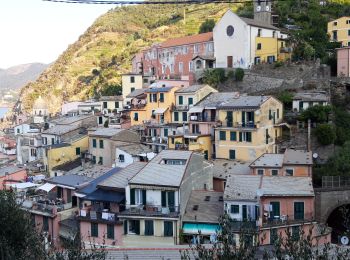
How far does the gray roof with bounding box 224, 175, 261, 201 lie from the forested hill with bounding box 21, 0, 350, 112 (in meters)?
30.0

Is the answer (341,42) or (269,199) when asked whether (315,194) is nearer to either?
(269,199)

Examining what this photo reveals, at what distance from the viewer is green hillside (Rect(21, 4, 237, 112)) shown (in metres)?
77.8

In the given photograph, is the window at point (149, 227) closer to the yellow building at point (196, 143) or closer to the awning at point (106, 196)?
the awning at point (106, 196)

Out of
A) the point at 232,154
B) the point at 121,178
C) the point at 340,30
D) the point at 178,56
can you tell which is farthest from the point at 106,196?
the point at 340,30

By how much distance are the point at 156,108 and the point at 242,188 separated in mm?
15978

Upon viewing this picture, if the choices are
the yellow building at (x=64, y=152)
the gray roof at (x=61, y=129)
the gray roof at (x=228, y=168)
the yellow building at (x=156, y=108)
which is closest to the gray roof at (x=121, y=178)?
the gray roof at (x=228, y=168)

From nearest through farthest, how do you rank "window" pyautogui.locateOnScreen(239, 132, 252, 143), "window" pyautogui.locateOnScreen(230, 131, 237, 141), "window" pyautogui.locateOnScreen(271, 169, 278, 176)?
1. "window" pyautogui.locateOnScreen(271, 169, 278, 176)
2. "window" pyautogui.locateOnScreen(239, 132, 252, 143)
3. "window" pyautogui.locateOnScreen(230, 131, 237, 141)

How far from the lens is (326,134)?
1203 inches

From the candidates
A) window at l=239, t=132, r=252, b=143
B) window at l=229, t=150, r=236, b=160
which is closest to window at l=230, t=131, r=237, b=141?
window at l=239, t=132, r=252, b=143

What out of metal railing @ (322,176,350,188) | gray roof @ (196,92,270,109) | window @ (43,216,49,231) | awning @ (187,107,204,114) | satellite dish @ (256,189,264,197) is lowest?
window @ (43,216,49,231)

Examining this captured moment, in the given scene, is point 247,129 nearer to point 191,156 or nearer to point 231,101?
point 231,101

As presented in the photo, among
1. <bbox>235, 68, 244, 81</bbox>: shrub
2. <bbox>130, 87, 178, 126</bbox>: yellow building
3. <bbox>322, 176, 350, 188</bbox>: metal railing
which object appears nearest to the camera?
<bbox>322, 176, 350, 188</bbox>: metal railing

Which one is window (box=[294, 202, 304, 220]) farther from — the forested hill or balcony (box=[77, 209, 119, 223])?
the forested hill

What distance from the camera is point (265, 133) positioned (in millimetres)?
31141
